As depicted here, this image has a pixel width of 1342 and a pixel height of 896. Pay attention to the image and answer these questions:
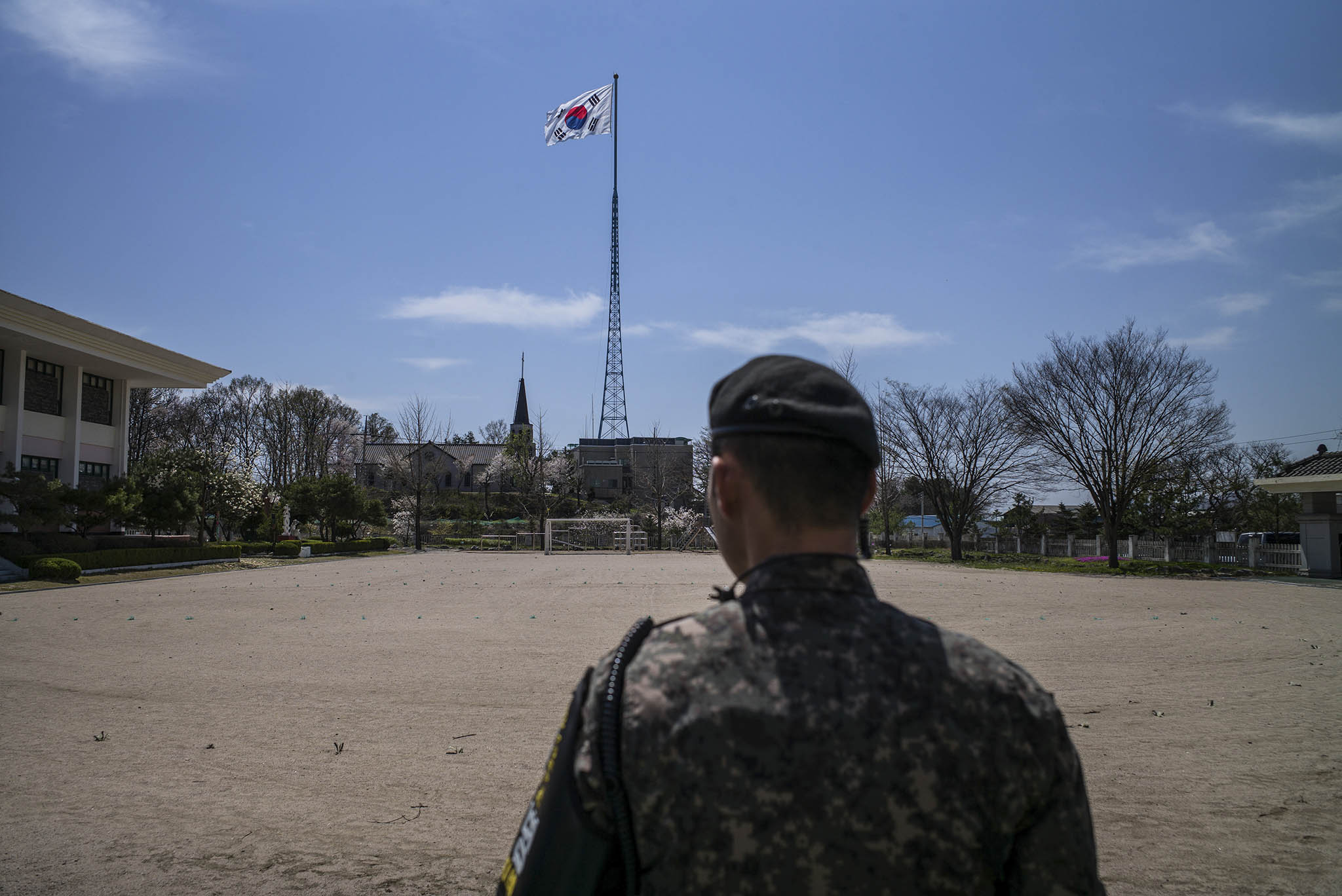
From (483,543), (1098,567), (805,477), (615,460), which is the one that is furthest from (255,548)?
(615,460)

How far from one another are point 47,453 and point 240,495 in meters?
7.95

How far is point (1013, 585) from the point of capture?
23.2 meters

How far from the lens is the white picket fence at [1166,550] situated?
30203 millimetres

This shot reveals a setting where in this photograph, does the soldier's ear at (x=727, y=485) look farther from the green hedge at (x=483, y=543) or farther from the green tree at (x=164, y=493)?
the green hedge at (x=483, y=543)

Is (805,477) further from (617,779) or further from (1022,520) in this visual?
(1022,520)

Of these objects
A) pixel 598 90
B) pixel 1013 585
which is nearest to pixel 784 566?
pixel 1013 585

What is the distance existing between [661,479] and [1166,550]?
32.3m

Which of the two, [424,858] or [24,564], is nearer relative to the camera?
[424,858]

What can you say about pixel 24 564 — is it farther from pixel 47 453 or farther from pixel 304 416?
pixel 304 416

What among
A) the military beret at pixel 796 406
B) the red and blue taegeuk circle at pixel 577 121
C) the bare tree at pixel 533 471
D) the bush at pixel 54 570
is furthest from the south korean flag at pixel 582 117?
the military beret at pixel 796 406

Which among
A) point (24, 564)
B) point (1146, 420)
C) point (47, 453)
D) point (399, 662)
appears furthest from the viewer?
point (47, 453)

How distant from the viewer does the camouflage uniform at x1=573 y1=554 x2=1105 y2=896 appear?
1281 mm

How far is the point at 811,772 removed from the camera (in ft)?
4.20

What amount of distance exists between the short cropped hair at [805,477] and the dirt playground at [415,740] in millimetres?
3762
